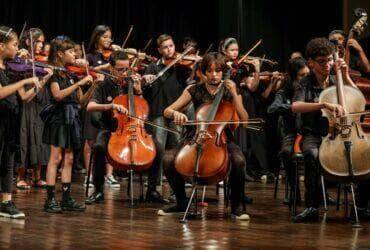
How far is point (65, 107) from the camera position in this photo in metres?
5.04

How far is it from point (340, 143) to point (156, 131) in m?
1.92

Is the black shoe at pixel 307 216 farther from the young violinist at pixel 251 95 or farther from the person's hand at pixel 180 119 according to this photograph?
the young violinist at pixel 251 95

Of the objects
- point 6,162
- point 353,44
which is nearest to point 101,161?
point 6,162

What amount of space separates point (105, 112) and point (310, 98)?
62.9 inches

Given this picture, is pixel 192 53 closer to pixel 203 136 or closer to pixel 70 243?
pixel 203 136

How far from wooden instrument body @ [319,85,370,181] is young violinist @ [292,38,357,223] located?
19 cm

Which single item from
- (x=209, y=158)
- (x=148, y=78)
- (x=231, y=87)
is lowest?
(x=209, y=158)

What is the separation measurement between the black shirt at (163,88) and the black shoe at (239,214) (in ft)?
5.09

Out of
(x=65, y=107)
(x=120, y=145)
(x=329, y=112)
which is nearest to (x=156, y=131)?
(x=120, y=145)

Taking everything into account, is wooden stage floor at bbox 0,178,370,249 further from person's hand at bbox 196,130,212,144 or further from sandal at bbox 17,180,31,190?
sandal at bbox 17,180,31,190

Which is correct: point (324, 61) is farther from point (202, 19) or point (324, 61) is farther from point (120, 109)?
point (202, 19)

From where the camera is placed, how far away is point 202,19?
9.77 m

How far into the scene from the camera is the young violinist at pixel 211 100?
15.5 feet

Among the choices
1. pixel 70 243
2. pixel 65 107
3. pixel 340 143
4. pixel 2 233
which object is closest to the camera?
pixel 70 243
